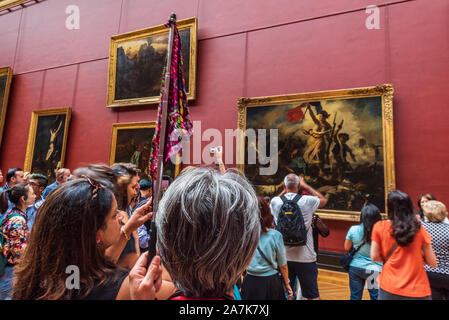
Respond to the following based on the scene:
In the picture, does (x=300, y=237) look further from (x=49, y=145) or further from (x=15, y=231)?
(x=49, y=145)

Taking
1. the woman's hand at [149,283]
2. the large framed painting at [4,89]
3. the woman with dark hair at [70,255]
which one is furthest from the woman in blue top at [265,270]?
the large framed painting at [4,89]

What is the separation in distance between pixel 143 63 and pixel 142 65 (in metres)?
0.06

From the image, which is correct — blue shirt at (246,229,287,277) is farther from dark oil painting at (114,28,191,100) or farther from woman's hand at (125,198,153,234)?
dark oil painting at (114,28,191,100)

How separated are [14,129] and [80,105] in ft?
9.47

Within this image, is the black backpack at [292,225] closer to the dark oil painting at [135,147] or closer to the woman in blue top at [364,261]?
the woman in blue top at [364,261]

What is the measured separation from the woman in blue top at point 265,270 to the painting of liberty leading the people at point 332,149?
2.77m

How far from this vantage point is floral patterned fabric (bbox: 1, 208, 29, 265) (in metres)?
2.60

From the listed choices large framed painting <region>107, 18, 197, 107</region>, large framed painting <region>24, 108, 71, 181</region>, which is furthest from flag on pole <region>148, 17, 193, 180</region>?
large framed painting <region>24, 108, 71, 181</region>

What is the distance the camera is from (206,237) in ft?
3.06

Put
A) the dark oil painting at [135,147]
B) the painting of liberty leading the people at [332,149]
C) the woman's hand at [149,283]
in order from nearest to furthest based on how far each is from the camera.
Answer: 1. the woman's hand at [149,283]
2. the painting of liberty leading the people at [332,149]
3. the dark oil painting at [135,147]

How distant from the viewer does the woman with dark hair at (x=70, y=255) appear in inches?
43.9

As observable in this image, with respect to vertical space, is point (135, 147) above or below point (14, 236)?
above

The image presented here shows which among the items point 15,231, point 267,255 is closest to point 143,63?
point 15,231

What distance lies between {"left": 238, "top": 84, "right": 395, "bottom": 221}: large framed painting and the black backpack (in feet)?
6.72
